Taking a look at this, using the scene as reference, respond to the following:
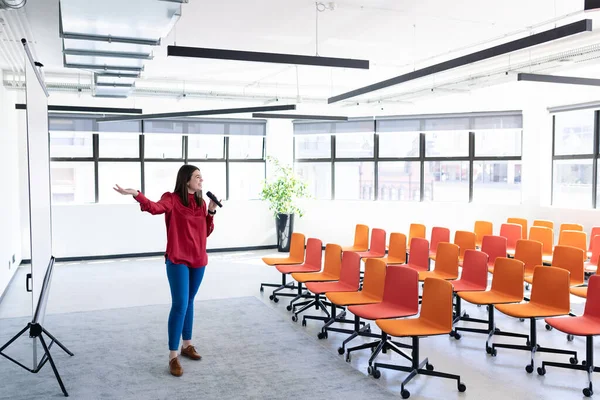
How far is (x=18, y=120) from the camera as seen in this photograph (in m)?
9.86

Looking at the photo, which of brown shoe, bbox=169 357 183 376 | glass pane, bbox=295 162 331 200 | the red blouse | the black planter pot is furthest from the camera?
glass pane, bbox=295 162 331 200

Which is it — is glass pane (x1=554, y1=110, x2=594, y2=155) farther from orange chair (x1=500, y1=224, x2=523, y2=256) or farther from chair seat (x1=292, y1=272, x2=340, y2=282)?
chair seat (x1=292, y1=272, x2=340, y2=282)

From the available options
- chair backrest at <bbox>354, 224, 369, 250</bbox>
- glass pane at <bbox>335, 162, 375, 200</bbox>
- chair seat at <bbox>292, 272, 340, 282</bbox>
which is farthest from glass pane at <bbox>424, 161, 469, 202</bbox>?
chair seat at <bbox>292, 272, 340, 282</bbox>

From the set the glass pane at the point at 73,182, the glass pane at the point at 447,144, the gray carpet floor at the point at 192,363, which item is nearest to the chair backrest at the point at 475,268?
the gray carpet floor at the point at 192,363

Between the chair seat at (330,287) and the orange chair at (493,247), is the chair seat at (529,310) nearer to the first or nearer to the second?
the chair seat at (330,287)

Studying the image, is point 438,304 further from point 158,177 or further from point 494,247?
point 158,177

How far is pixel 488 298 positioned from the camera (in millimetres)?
5301

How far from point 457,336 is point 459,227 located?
18.5 feet

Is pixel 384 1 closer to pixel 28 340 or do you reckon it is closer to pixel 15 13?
pixel 15 13

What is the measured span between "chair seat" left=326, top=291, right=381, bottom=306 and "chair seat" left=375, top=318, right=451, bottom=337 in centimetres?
63

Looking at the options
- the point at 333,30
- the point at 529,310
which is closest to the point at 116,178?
the point at 333,30

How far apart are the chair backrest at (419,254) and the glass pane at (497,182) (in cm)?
446

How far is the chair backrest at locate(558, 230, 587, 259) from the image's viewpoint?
7.61m

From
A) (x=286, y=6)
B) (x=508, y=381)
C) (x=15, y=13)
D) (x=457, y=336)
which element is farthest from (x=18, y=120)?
(x=508, y=381)
